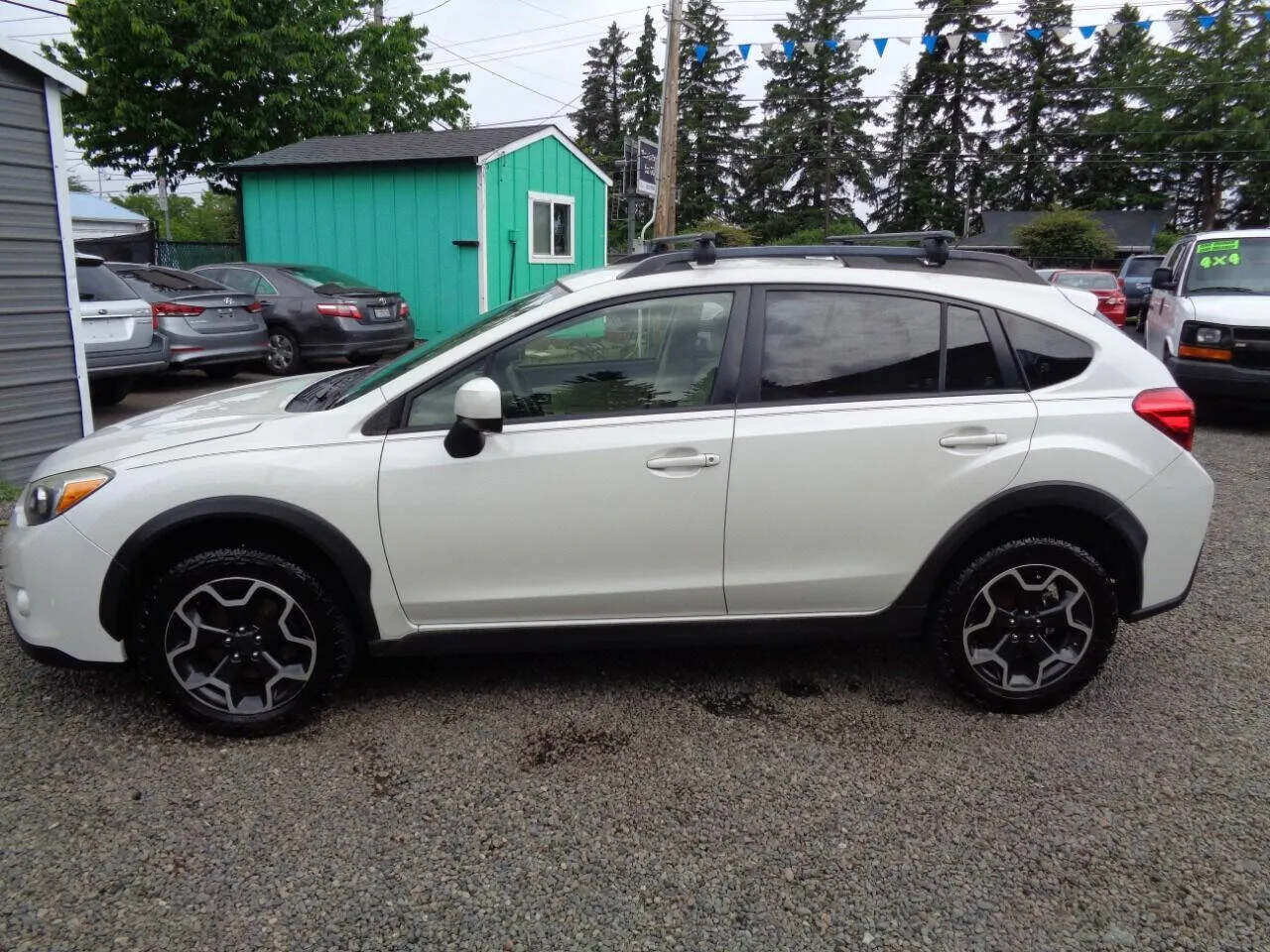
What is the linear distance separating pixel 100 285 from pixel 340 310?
12.6 ft

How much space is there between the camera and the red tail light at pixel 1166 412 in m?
3.35

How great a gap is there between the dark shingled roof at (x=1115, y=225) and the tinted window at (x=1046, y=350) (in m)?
49.3

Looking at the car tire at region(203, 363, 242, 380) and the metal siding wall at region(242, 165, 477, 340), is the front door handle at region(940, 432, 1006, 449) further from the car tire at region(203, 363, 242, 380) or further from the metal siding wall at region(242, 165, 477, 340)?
the metal siding wall at region(242, 165, 477, 340)

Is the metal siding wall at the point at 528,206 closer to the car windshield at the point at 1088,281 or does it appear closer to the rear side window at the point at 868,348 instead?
the car windshield at the point at 1088,281

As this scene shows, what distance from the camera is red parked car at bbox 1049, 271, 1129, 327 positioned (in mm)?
18328

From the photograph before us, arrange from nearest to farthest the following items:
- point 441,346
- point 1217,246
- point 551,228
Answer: point 441,346, point 1217,246, point 551,228

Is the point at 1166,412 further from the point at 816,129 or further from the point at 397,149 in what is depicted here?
the point at 816,129

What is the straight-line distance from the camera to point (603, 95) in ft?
209

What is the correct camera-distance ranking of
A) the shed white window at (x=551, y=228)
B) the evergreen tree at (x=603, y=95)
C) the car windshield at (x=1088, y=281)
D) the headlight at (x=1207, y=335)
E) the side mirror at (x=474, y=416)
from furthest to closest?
the evergreen tree at (x=603, y=95)
the car windshield at (x=1088, y=281)
the shed white window at (x=551, y=228)
the headlight at (x=1207, y=335)
the side mirror at (x=474, y=416)

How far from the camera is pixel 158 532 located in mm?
3084

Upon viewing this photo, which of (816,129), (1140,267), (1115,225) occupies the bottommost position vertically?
(1140,267)

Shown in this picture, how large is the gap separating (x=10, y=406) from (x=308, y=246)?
10.7 meters

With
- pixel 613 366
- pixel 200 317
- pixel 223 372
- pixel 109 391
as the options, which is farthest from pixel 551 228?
pixel 613 366

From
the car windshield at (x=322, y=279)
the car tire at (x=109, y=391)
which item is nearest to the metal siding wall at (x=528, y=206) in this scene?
the car windshield at (x=322, y=279)
